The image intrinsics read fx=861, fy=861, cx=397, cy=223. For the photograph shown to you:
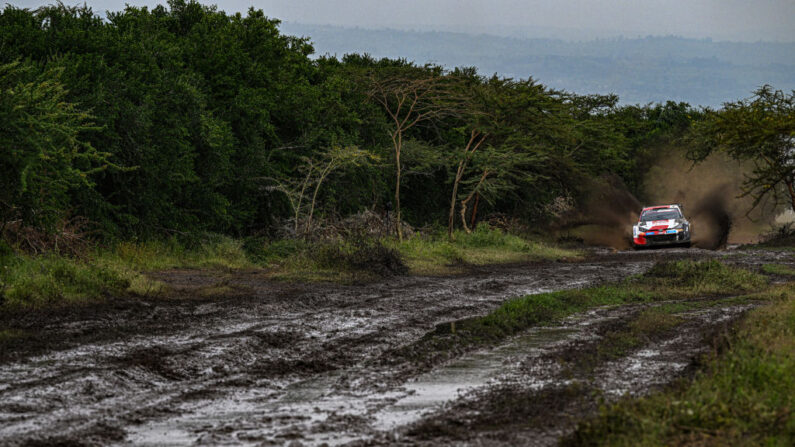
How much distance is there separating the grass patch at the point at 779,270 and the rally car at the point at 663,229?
9.07 metres

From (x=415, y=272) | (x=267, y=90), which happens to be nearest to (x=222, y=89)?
(x=267, y=90)

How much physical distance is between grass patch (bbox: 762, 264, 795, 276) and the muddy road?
822 centimetres

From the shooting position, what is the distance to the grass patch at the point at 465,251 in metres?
23.7

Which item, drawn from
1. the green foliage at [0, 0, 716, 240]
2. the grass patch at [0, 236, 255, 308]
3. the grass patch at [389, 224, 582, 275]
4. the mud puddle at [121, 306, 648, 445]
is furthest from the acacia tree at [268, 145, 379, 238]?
the mud puddle at [121, 306, 648, 445]

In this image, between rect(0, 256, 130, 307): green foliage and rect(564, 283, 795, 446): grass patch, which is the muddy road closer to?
rect(564, 283, 795, 446): grass patch

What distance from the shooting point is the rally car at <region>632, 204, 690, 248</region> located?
33.6 m

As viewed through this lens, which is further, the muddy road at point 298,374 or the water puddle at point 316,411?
the muddy road at point 298,374

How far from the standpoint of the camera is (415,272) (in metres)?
21.9

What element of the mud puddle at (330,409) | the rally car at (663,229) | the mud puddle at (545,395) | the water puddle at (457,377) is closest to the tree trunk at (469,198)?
the rally car at (663,229)

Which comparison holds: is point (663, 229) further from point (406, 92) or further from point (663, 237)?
point (406, 92)

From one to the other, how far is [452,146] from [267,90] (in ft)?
44.2

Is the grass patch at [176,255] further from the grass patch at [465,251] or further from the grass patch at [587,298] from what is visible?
the grass patch at [587,298]

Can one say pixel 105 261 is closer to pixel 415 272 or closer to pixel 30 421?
pixel 415 272

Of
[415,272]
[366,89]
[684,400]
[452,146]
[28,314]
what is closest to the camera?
[684,400]
